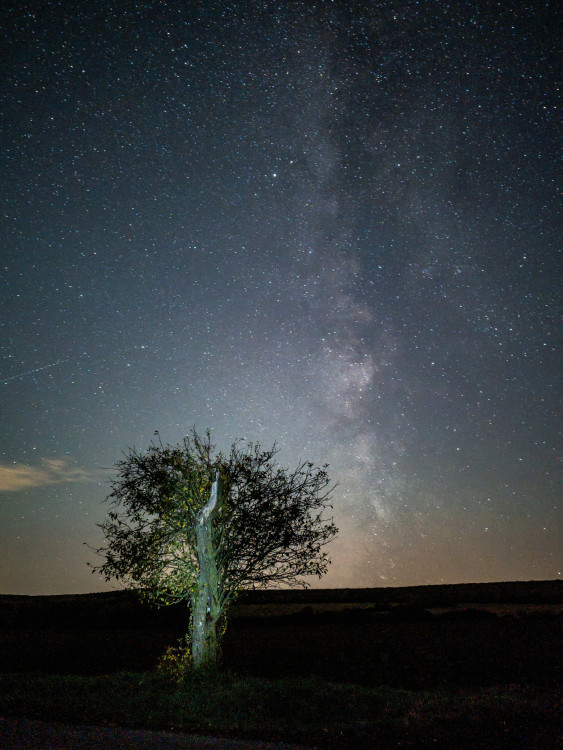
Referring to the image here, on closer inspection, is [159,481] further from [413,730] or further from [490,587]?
[490,587]

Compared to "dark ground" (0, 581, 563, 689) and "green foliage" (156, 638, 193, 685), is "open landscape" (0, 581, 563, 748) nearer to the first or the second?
"dark ground" (0, 581, 563, 689)

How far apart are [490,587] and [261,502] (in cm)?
6397

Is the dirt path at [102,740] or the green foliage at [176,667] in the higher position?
the dirt path at [102,740]

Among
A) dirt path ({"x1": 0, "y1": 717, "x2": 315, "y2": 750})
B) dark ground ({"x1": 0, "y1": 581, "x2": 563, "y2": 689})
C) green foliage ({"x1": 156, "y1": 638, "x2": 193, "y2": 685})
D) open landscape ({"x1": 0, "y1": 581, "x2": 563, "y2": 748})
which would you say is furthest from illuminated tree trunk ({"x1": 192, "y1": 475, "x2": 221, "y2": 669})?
dirt path ({"x1": 0, "y1": 717, "x2": 315, "y2": 750})

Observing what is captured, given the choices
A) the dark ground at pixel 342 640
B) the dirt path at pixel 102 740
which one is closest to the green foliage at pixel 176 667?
the dirt path at pixel 102 740

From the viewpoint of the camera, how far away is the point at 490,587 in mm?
66500

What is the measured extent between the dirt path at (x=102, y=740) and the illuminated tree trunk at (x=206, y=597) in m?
4.78

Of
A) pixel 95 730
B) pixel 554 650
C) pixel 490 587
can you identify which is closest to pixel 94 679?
pixel 95 730

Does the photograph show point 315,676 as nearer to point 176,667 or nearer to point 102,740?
point 176,667

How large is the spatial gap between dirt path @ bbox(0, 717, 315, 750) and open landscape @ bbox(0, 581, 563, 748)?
0.89 m

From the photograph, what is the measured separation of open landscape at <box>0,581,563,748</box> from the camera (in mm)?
9959

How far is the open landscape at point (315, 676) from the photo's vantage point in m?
9.96

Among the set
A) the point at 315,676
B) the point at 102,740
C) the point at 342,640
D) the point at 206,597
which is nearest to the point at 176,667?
the point at 206,597

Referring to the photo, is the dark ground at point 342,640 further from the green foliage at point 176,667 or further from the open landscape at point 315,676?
the green foliage at point 176,667
